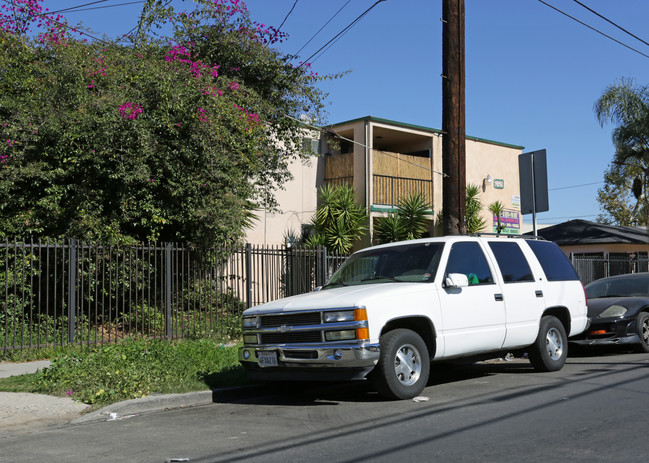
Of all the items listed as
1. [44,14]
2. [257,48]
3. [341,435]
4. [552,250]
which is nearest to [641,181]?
[257,48]

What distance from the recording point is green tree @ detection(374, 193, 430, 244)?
23016 millimetres

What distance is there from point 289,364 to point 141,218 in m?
7.01

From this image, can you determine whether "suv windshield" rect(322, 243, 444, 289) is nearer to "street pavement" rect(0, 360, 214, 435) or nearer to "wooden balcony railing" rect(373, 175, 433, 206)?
"street pavement" rect(0, 360, 214, 435)

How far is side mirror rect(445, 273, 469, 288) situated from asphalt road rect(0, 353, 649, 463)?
1260 millimetres

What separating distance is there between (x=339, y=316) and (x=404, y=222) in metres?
16.4

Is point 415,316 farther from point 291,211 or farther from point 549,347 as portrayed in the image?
point 291,211

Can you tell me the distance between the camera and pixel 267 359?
755 cm

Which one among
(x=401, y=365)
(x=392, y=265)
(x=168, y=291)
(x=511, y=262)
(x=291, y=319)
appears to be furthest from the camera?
(x=168, y=291)

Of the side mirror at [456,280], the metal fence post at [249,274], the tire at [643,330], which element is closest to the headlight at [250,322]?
the side mirror at [456,280]

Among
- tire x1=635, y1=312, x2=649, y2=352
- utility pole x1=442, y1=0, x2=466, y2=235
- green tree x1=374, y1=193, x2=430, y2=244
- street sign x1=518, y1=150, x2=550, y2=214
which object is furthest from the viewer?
green tree x1=374, y1=193, x2=430, y2=244

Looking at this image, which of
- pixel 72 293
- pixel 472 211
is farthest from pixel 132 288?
pixel 472 211

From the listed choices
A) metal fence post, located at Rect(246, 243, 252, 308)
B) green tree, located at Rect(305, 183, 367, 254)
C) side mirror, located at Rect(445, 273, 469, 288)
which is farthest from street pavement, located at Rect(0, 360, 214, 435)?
green tree, located at Rect(305, 183, 367, 254)

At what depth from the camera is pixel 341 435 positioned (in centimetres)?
581

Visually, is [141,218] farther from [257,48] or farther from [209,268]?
[257,48]
